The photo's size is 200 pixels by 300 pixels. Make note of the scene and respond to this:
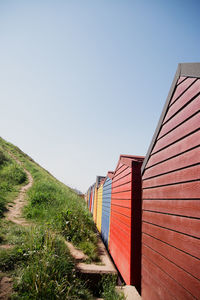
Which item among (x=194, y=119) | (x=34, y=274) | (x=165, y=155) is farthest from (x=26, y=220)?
(x=194, y=119)

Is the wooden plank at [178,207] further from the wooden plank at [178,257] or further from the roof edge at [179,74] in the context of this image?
the roof edge at [179,74]

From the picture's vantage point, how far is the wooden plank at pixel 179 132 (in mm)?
2023

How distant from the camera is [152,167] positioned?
10.3 ft

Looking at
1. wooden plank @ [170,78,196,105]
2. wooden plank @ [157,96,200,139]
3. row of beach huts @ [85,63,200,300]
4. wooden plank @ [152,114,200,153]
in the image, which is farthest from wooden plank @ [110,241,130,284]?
wooden plank @ [170,78,196,105]

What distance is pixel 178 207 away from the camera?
2.14 meters

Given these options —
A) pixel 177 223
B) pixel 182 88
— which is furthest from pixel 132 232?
pixel 182 88

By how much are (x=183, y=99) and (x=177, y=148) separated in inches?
27.1

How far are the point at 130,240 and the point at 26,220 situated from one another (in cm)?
474

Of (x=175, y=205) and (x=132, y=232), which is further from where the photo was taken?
(x=132, y=232)

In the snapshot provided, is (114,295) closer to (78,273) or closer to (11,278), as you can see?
(78,273)

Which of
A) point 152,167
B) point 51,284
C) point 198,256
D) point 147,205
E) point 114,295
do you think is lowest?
point 114,295

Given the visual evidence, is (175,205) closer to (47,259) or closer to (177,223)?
(177,223)

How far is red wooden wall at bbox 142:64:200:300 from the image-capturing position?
6.11 feet

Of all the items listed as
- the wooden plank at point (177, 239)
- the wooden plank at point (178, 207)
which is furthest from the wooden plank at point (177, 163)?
the wooden plank at point (177, 239)
